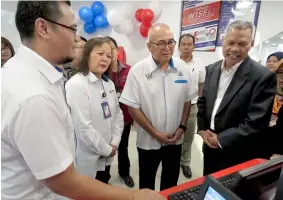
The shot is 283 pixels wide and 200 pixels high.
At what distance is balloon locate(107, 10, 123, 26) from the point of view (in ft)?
13.8

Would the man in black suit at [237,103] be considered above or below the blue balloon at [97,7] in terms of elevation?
below

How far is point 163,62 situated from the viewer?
5.60 ft

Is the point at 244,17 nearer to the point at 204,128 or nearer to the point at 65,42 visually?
the point at 204,128

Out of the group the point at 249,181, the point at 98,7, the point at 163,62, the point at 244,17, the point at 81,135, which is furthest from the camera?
the point at 98,7

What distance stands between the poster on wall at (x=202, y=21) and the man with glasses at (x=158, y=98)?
7.51 ft

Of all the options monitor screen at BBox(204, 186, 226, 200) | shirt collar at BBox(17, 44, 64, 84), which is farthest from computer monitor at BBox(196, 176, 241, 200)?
shirt collar at BBox(17, 44, 64, 84)

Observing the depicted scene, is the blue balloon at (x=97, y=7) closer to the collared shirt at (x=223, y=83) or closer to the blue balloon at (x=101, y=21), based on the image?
the blue balloon at (x=101, y=21)

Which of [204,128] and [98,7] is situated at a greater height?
[98,7]

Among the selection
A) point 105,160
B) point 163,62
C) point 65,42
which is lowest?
point 105,160

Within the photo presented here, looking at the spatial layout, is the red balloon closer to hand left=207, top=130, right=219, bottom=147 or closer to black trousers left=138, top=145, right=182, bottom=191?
black trousers left=138, top=145, right=182, bottom=191

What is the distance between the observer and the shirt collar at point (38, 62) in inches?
30.4

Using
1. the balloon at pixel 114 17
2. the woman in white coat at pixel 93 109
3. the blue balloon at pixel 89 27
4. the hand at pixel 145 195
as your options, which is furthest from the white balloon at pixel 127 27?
the hand at pixel 145 195

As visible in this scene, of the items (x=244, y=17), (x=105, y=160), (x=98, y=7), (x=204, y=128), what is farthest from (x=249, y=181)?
(x=98, y=7)

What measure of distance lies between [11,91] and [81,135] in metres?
0.94
